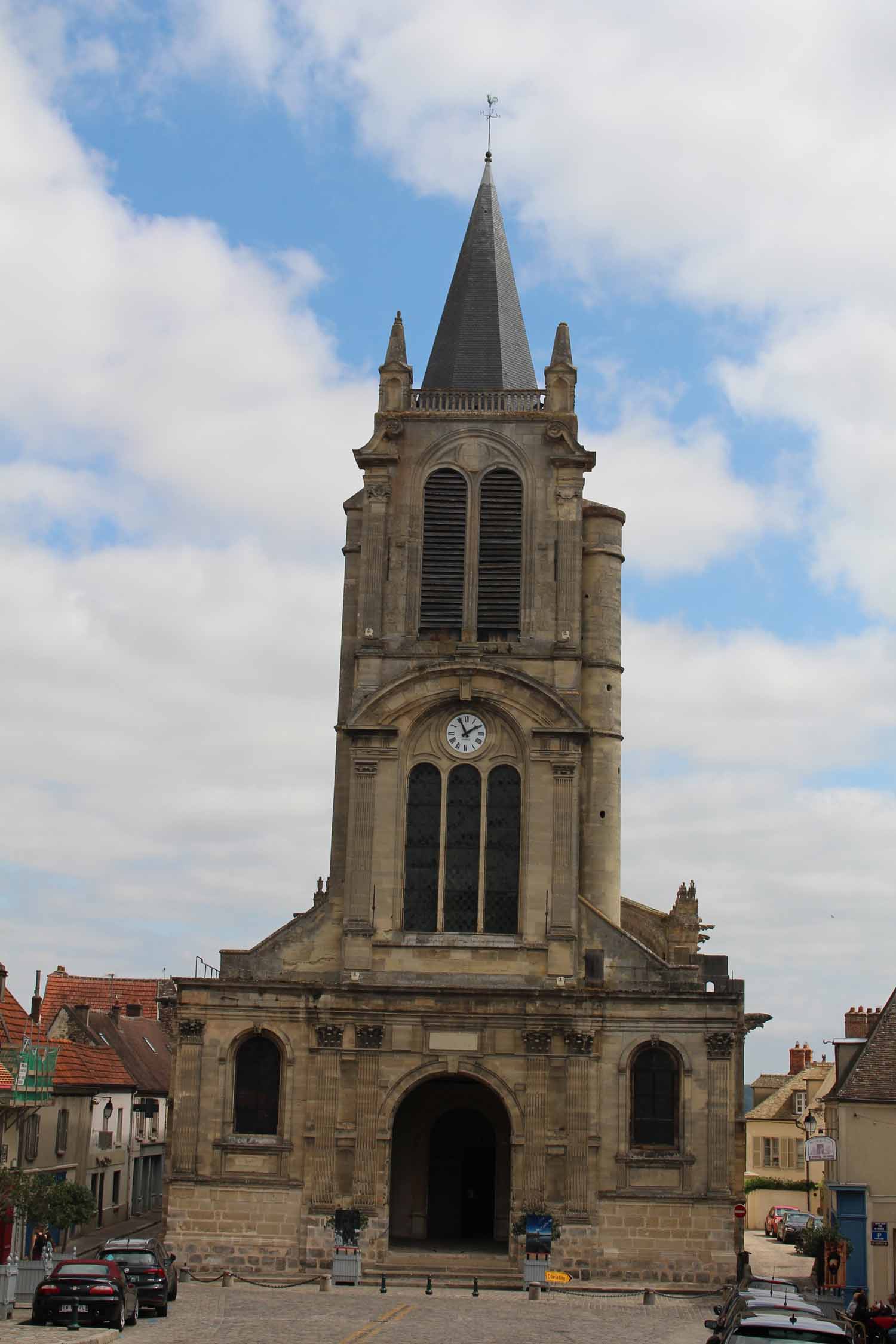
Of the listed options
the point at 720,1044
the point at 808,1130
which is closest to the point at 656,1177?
the point at 720,1044

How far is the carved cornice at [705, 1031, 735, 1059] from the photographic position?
39.0 meters

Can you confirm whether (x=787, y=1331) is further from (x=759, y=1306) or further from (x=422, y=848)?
(x=422, y=848)

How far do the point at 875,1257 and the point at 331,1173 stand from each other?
12484 millimetres

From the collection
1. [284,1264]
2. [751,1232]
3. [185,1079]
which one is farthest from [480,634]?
[751,1232]

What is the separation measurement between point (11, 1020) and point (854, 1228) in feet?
66.1

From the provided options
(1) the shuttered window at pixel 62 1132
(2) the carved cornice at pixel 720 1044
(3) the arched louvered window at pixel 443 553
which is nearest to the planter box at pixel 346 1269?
(2) the carved cornice at pixel 720 1044

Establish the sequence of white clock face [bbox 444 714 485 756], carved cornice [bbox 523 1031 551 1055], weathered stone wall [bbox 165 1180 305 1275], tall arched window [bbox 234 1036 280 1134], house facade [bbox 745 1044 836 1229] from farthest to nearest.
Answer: house facade [bbox 745 1044 836 1229]
white clock face [bbox 444 714 485 756]
tall arched window [bbox 234 1036 280 1134]
carved cornice [bbox 523 1031 551 1055]
weathered stone wall [bbox 165 1180 305 1275]

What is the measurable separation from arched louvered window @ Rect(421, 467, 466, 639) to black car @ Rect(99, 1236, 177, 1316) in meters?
17.4

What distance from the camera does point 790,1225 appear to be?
57.9 metres

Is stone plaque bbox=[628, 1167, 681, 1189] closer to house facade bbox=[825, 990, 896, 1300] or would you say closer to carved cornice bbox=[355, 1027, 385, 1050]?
house facade bbox=[825, 990, 896, 1300]

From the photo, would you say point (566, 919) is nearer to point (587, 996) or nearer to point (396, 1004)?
point (587, 996)

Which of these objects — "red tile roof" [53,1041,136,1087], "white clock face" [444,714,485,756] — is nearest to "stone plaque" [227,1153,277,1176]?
"red tile roof" [53,1041,136,1087]

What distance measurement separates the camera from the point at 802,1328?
1727 centimetres

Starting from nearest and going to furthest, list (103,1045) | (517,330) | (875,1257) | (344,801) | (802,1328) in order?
(802,1328), (875,1257), (344,801), (517,330), (103,1045)
